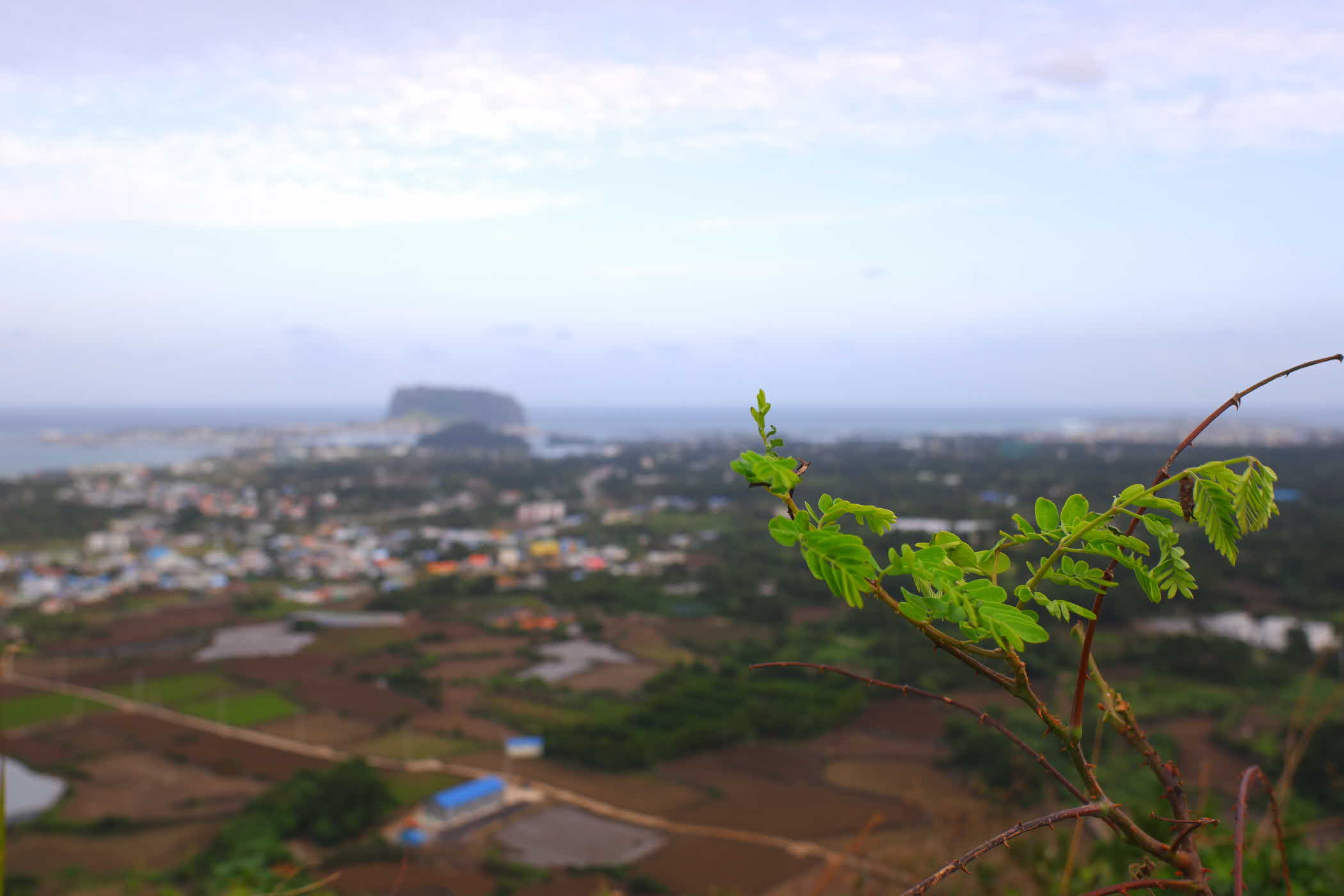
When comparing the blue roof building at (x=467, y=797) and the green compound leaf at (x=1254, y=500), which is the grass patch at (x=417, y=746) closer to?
the blue roof building at (x=467, y=797)

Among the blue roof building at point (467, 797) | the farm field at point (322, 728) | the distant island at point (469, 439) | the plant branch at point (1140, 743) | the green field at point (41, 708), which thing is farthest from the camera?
the distant island at point (469, 439)

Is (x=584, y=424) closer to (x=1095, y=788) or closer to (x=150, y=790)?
(x=150, y=790)

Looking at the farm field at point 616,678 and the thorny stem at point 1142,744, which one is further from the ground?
the thorny stem at point 1142,744

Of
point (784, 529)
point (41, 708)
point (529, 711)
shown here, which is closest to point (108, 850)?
point (41, 708)

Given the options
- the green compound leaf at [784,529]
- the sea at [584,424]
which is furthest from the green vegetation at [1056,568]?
the sea at [584,424]

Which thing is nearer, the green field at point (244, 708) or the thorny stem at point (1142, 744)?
the thorny stem at point (1142, 744)

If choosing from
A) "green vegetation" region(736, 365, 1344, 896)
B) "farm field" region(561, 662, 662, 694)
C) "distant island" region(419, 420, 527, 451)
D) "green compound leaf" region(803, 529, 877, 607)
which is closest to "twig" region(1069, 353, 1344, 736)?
"green vegetation" region(736, 365, 1344, 896)
